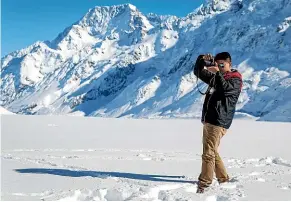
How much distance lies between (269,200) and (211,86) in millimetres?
2527

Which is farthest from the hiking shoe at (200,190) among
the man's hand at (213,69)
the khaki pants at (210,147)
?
the man's hand at (213,69)

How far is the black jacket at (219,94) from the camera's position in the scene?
9.26 m

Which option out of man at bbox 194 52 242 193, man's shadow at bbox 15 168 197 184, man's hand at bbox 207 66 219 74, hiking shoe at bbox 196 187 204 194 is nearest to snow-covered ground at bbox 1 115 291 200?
man's shadow at bbox 15 168 197 184

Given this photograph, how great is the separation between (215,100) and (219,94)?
151 mm

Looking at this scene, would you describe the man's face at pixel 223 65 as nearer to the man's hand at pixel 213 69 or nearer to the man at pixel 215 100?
the man at pixel 215 100

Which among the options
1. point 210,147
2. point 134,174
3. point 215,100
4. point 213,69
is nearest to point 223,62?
point 213,69

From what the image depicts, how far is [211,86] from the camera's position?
9.31 meters

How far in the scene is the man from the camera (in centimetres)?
925

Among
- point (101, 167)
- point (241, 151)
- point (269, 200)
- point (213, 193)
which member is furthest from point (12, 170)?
point (241, 151)

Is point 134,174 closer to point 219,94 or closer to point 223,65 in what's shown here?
point 219,94

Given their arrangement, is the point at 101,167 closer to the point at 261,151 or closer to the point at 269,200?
the point at 269,200

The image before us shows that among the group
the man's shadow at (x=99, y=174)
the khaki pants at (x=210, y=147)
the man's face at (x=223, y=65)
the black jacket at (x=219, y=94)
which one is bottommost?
the man's shadow at (x=99, y=174)

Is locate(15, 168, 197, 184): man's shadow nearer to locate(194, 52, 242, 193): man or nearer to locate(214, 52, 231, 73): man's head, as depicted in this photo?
locate(194, 52, 242, 193): man

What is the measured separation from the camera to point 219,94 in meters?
9.41
